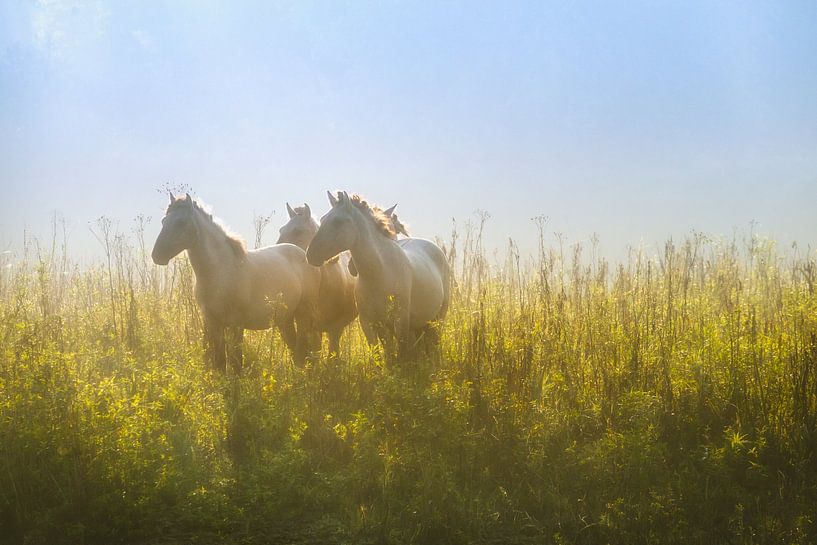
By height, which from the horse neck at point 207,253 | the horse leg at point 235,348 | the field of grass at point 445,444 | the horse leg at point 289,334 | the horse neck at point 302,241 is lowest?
the field of grass at point 445,444

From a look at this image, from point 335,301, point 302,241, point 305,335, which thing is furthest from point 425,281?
point 302,241

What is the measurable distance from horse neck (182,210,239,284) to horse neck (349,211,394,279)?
1.39m

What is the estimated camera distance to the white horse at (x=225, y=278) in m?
6.53

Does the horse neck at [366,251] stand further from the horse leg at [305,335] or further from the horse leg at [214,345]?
the horse leg at [214,345]

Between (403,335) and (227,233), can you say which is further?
(227,233)

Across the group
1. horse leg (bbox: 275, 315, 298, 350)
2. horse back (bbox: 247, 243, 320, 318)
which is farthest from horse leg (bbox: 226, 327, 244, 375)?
horse leg (bbox: 275, 315, 298, 350)

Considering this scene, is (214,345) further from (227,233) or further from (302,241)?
(302,241)

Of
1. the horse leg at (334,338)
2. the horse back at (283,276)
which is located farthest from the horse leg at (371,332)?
the horse leg at (334,338)

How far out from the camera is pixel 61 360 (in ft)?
16.7

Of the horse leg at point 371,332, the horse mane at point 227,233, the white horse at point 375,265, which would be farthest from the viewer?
the horse mane at point 227,233

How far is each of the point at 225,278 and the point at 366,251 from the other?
1545mm

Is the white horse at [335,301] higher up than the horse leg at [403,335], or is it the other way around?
the white horse at [335,301]

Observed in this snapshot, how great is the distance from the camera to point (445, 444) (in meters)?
4.70

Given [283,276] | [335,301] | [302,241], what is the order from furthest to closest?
1. [302,241]
2. [335,301]
3. [283,276]
